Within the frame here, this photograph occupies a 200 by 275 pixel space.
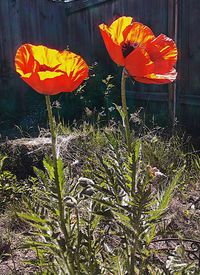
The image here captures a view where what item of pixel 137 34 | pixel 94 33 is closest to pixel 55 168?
pixel 137 34

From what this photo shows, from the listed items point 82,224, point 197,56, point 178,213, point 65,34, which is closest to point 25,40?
point 65,34

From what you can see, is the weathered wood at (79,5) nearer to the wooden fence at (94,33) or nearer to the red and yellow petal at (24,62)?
the wooden fence at (94,33)

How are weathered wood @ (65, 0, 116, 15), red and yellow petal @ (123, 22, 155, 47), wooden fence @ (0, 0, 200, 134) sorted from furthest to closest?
weathered wood @ (65, 0, 116, 15) → wooden fence @ (0, 0, 200, 134) → red and yellow petal @ (123, 22, 155, 47)

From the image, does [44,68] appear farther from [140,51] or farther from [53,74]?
[140,51]

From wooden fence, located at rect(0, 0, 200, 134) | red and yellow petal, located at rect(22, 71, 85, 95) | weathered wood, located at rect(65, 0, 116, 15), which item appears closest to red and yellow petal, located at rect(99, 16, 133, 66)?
red and yellow petal, located at rect(22, 71, 85, 95)

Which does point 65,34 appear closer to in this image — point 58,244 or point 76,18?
point 76,18

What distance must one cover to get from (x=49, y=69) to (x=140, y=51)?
0.73 feet

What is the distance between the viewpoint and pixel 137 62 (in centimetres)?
101

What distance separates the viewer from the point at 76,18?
21.5 ft

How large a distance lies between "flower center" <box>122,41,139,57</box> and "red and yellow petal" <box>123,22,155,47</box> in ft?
0.04

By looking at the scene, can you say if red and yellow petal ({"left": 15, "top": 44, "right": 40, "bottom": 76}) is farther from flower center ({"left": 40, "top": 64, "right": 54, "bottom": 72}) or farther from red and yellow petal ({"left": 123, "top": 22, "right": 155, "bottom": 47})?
red and yellow petal ({"left": 123, "top": 22, "right": 155, "bottom": 47})

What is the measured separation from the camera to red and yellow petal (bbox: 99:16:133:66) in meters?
1.02

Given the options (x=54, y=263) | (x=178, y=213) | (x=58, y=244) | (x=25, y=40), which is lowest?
(x=178, y=213)

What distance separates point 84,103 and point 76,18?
1.90 m
